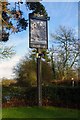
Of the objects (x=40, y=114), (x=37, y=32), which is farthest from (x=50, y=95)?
(x=40, y=114)

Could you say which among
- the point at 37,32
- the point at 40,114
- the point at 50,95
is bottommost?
the point at 40,114

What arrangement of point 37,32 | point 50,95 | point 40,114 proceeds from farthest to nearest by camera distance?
point 50,95
point 37,32
point 40,114

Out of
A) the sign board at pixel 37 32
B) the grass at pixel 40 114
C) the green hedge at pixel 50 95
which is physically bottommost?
the grass at pixel 40 114

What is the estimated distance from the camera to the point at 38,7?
372 inches

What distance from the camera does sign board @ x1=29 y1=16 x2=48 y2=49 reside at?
26.8 ft

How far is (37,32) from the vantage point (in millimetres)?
8266

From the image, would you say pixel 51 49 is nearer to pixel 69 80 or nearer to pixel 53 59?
pixel 53 59

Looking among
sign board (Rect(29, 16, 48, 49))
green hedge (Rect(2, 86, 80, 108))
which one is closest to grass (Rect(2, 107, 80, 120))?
sign board (Rect(29, 16, 48, 49))

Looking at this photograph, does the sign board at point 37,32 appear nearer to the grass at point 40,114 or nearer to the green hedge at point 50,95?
the grass at point 40,114

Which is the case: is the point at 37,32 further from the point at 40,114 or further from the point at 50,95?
the point at 50,95

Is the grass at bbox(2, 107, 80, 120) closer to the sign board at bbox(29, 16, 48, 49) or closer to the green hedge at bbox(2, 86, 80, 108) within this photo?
the sign board at bbox(29, 16, 48, 49)

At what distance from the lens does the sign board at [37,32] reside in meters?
8.16

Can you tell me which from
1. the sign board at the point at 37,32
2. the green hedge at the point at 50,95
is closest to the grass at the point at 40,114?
the sign board at the point at 37,32

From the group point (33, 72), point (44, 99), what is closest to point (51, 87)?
point (44, 99)
